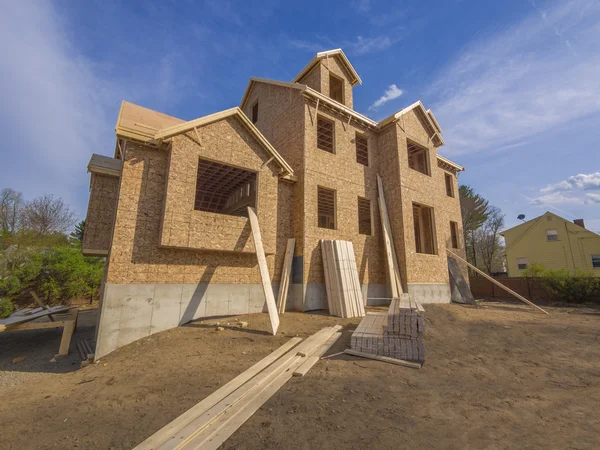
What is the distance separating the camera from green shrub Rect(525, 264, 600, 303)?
51.3ft

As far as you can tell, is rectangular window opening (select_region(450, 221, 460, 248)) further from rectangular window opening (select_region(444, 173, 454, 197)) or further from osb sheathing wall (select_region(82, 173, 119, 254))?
osb sheathing wall (select_region(82, 173, 119, 254))

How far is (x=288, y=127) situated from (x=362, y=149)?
4.65 metres

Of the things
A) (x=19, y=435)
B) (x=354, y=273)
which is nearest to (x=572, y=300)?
(x=354, y=273)

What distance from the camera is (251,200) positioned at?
13.3m

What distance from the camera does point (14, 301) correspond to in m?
14.9

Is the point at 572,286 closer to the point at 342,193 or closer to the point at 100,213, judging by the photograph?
the point at 342,193

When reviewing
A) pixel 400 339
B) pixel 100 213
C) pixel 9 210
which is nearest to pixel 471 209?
pixel 400 339

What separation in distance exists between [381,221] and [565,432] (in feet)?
35.7

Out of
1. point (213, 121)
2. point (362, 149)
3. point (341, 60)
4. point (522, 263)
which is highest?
point (341, 60)

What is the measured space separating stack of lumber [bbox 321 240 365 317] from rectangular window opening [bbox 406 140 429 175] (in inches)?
331

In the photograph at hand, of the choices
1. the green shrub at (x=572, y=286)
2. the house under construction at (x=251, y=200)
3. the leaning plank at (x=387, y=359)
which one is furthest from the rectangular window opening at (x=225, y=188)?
the green shrub at (x=572, y=286)

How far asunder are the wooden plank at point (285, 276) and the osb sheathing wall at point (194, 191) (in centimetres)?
102

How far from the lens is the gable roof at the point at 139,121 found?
827 cm

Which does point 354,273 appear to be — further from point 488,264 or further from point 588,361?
point 488,264
